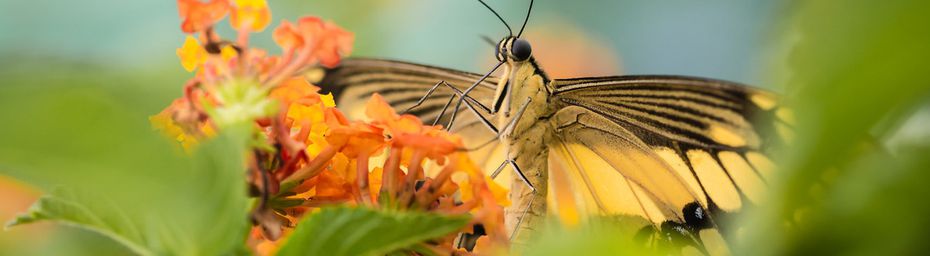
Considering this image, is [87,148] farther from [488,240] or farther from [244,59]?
[488,240]

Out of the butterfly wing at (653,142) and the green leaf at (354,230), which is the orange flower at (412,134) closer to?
the green leaf at (354,230)

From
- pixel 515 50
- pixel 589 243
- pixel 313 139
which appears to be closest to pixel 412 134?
pixel 313 139

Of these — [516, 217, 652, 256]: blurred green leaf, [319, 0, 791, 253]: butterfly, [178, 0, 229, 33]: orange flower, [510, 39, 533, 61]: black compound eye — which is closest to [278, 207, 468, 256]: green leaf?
[516, 217, 652, 256]: blurred green leaf

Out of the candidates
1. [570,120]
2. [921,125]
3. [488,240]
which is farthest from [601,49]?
[921,125]

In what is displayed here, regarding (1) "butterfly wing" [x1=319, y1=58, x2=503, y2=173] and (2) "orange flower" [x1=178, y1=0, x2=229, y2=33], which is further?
(1) "butterfly wing" [x1=319, y1=58, x2=503, y2=173]

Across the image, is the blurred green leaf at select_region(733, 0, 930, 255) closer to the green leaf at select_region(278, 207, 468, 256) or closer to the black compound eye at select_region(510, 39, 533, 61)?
the green leaf at select_region(278, 207, 468, 256)

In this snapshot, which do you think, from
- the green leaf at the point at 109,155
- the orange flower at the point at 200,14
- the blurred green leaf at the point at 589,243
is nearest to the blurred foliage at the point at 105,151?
the green leaf at the point at 109,155

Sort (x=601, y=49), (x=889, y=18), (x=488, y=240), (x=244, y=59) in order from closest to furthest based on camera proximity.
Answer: (x=889, y=18), (x=244, y=59), (x=488, y=240), (x=601, y=49)
